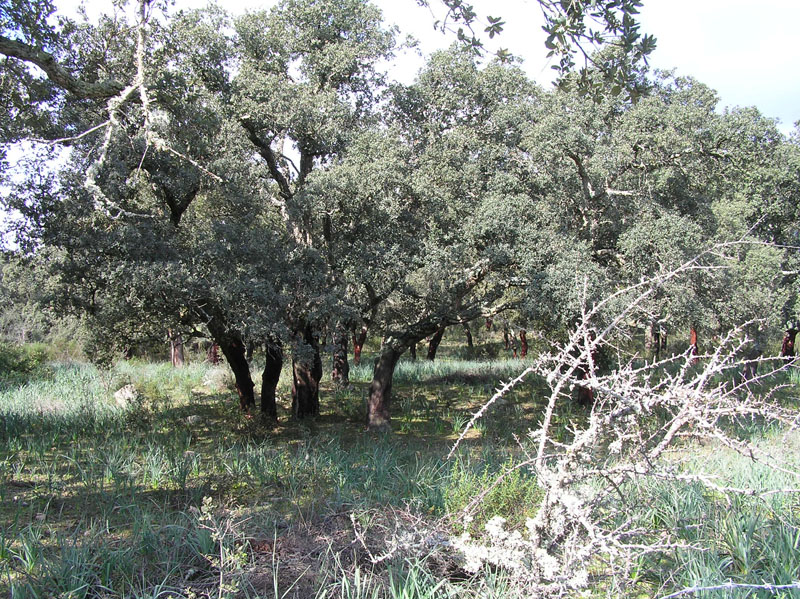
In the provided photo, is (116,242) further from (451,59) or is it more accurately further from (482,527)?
(451,59)

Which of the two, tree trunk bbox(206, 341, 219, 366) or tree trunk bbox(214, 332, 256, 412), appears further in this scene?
tree trunk bbox(206, 341, 219, 366)

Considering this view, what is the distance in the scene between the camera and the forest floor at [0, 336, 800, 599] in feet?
11.2

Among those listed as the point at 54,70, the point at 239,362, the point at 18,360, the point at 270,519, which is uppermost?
the point at 54,70

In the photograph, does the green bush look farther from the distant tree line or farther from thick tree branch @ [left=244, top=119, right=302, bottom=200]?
thick tree branch @ [left=244, top=119, right=302, bottom=200]

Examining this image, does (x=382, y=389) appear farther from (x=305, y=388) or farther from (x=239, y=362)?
(x=239, y=362)

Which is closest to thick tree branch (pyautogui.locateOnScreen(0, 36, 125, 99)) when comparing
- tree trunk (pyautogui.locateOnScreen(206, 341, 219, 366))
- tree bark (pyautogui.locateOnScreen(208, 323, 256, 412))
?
tree bark (pyautogui.locateOnScreen(208, 323, 256, 412))

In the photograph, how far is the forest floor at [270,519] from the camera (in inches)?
134

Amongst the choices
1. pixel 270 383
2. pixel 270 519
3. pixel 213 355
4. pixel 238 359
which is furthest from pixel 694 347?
pixel 213 355

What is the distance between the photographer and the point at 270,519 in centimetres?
460

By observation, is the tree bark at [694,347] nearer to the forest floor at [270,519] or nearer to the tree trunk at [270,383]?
the forest floor at [270,519]

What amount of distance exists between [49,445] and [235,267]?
354cm

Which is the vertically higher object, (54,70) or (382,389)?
(54,70)

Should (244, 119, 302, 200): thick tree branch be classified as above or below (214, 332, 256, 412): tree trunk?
above

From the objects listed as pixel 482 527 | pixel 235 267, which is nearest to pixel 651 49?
pixel 482 527
